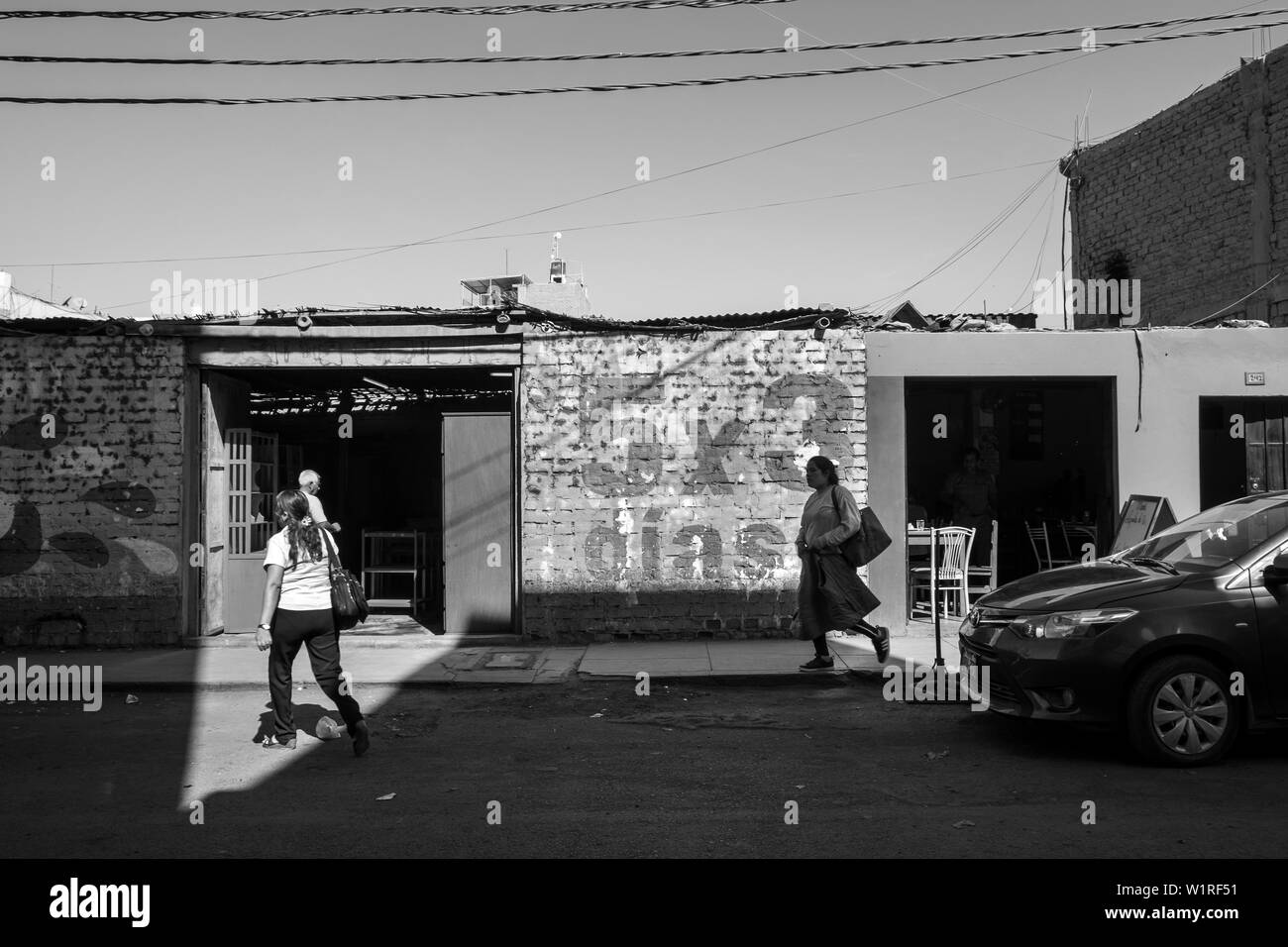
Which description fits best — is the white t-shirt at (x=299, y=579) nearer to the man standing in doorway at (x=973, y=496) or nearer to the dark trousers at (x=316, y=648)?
the dark trousers at (x=316, y=648)

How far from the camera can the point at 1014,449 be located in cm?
1702

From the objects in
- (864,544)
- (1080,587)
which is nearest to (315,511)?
(864,544)

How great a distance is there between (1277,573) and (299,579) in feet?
19.7

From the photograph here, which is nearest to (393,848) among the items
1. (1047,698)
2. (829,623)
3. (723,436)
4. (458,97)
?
(1047,698)

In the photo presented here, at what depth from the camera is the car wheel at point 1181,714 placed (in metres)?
5.95

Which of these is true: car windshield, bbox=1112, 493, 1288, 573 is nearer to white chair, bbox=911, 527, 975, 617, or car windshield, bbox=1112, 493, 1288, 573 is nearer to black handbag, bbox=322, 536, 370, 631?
white chair, bbox=911, 527, 975, 617

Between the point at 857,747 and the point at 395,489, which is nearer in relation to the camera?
the point at 857,747

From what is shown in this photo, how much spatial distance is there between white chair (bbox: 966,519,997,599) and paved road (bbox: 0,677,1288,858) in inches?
171

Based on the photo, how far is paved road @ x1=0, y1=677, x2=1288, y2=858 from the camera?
4.86 meters

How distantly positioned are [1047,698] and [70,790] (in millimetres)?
5788

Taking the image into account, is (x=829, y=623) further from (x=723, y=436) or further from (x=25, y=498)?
(x=25, y=498)

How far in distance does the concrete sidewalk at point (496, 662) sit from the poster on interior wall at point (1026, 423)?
23.1ft

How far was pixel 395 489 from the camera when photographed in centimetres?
1638

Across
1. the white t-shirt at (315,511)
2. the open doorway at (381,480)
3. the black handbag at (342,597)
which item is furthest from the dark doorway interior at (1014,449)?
the black handbag at (342,597)
